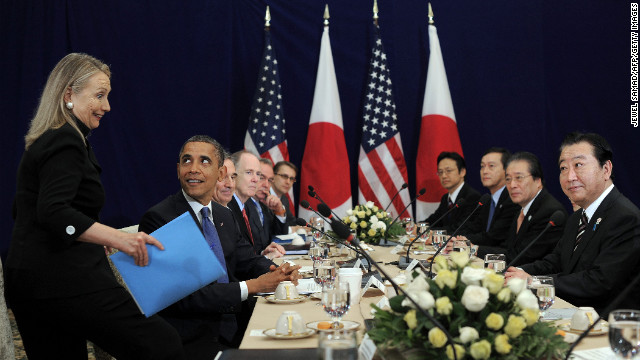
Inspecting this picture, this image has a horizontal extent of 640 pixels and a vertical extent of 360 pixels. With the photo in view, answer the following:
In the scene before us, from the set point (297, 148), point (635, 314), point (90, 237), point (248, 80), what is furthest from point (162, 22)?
point (635, 314)

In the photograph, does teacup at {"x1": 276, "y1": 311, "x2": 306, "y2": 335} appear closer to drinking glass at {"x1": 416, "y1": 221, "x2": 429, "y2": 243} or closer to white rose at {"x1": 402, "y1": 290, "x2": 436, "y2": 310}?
white rose at {"x1": 402, "y1": 290, "x2": 436, "y2": 310}

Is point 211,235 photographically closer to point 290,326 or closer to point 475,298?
point 290,326

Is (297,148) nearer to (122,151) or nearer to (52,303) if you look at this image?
(122,151)

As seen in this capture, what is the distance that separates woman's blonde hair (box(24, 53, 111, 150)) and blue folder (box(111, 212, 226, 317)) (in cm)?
49

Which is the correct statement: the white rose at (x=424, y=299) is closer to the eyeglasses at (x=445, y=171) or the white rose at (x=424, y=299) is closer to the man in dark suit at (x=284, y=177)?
the man in dark suit at (x=284, y=177)

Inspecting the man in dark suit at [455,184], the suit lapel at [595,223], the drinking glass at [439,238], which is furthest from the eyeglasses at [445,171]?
the suit lapel at [595,223]

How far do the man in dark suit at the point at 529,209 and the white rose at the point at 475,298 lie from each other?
2.95 m

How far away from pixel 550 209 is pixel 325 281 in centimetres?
242

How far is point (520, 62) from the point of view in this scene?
714 cm

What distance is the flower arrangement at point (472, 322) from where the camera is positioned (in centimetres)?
133

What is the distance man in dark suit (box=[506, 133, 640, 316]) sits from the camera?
270 centimetres

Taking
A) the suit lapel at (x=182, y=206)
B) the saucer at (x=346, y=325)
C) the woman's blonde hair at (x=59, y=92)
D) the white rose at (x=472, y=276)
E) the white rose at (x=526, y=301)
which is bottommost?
the saucer at (x=346, y=325)

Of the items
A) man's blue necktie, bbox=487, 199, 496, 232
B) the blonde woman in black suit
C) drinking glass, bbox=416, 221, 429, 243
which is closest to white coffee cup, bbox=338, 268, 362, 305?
the blonde woman in black suit

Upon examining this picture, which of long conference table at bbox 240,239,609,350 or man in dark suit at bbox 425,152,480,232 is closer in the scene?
long conference table at bbox 240,239,609,350
